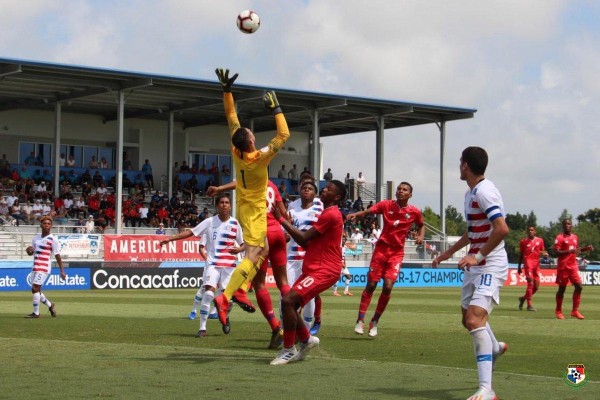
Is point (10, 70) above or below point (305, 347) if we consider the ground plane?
above

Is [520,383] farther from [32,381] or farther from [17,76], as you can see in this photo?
[17,76]

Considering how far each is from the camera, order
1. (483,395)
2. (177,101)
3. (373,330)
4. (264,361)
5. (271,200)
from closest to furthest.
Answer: (483,395) → (264,361) → (271,200) → (373,330) → (177,101)

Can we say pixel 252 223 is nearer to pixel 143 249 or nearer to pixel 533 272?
pixel 533 272

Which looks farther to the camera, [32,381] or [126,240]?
[126,240]

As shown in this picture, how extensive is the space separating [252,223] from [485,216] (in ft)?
11.6

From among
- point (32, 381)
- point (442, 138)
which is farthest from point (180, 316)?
point (442, 138)

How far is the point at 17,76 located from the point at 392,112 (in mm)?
20920

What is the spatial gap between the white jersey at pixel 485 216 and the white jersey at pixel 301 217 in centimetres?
500

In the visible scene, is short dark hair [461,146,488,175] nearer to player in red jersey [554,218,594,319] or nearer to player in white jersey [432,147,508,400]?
player in white jersey [432,147,508,400]

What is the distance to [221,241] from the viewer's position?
1711 centimetres

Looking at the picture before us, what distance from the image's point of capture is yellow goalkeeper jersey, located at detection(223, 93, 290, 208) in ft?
39.5

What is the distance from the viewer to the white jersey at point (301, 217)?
14617 millimetres

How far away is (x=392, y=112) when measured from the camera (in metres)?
57.5

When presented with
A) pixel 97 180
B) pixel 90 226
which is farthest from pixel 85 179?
pixel 90 226
